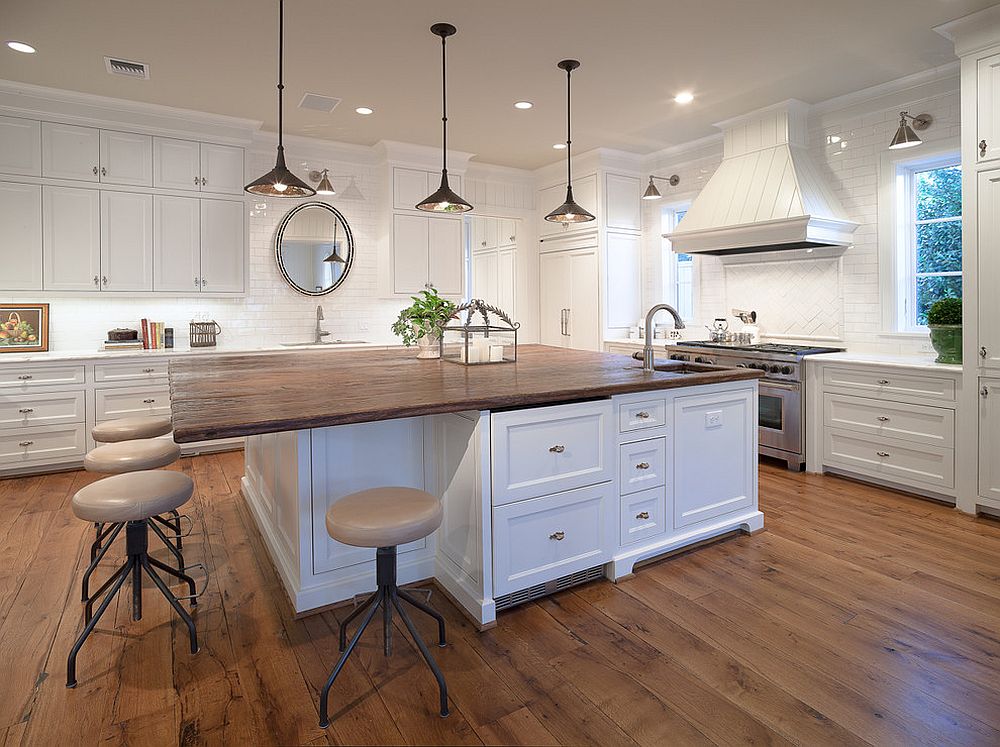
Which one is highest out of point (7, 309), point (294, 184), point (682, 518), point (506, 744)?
point (294, 184)

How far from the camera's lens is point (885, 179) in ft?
15.4

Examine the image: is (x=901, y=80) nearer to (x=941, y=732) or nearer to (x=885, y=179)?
(x=885, y=179)

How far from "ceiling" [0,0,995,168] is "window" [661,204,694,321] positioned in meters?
1.29

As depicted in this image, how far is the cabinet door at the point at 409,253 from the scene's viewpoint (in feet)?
20.6

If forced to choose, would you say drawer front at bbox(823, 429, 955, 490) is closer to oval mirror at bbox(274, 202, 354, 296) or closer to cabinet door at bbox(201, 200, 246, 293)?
oval mirror at bbox(274, 202, 354, 296)

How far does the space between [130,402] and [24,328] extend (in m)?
1.08

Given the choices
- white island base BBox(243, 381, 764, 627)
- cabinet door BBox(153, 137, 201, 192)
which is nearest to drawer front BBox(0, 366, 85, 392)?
cabinet door BBox(153, 137, 201, 192)

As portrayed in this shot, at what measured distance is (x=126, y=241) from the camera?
16.7ft

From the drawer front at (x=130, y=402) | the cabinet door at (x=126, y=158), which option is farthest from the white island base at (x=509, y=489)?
the cabinet door at (x=126, y=158)

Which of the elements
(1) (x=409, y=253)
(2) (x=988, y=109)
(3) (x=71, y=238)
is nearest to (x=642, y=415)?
(2) (x=988, y=109)

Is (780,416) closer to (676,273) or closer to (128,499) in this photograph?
(676,273)

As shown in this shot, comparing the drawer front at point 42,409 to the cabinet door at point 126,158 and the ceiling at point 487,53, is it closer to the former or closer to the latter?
the cabinet door at point 126,158

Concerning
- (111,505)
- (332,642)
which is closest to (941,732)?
(332,642)

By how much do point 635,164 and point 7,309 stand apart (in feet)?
19.7
